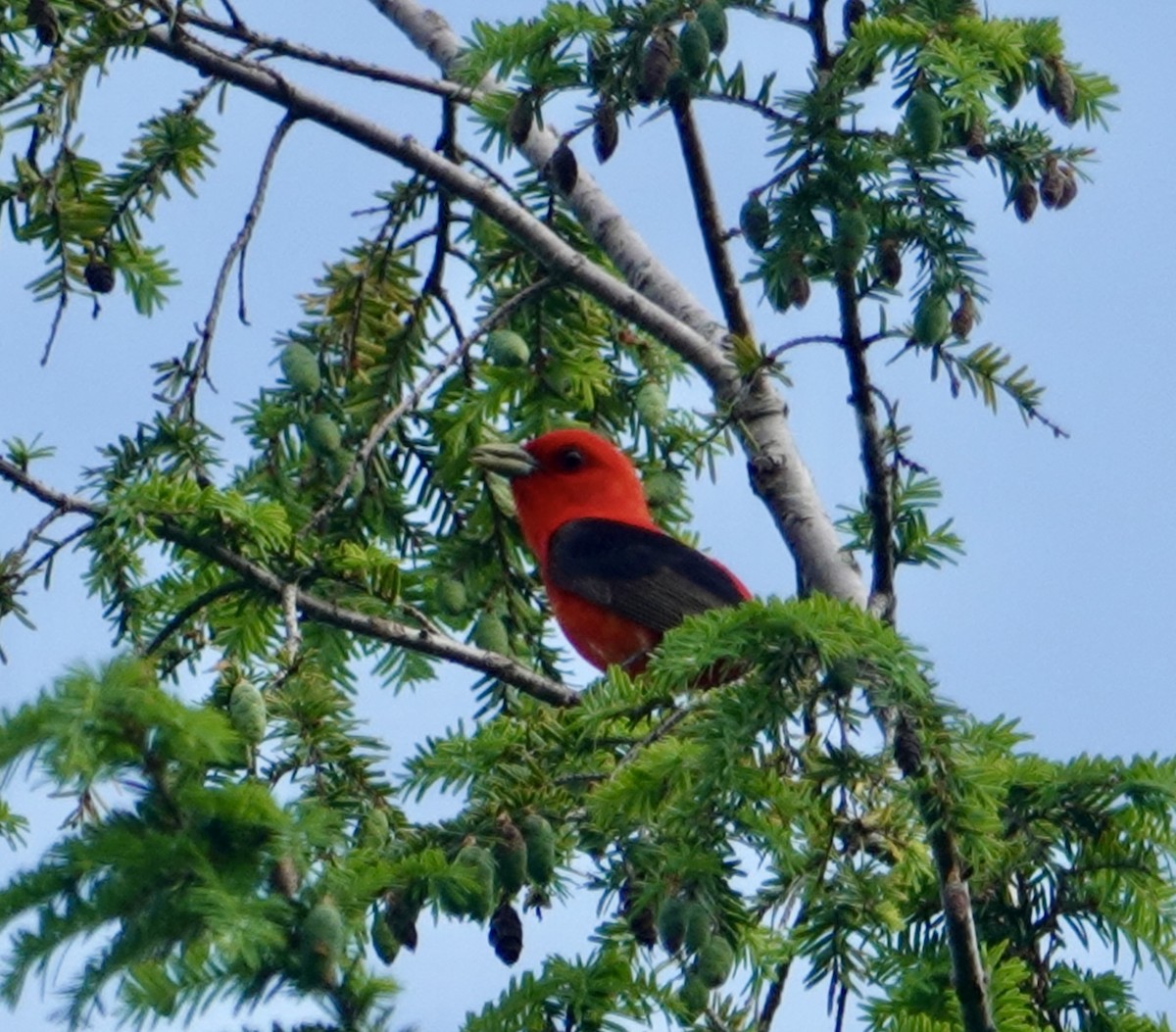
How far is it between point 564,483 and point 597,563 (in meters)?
0.42

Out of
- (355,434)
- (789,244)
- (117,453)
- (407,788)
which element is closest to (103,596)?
(117,453)

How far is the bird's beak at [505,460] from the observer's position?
4.16 m

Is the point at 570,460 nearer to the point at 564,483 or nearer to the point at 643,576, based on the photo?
the point at 564,483

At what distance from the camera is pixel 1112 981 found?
263cm

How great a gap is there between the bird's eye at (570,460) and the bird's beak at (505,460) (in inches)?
4.6

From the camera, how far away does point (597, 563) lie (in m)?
4.62

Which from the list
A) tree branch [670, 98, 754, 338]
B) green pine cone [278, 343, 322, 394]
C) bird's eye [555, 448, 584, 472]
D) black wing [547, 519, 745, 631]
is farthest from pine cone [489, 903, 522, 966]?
bird's eye [555, 448, 584, 472]

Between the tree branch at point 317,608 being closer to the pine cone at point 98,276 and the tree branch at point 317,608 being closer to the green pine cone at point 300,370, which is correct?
the green pine cone at point 300,370

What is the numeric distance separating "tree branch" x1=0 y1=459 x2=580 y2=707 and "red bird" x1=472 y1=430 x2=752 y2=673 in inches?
27.8

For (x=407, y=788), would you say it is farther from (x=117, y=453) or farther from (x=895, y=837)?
(x=117, y=453)

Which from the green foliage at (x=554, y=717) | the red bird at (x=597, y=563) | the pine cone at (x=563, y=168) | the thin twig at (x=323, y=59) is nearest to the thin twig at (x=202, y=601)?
the green foliage at (x=554, y=717)

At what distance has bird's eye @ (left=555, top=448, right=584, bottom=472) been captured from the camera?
195 inches

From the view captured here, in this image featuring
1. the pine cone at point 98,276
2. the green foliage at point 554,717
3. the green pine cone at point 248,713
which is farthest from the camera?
the pine cone at point 98,276

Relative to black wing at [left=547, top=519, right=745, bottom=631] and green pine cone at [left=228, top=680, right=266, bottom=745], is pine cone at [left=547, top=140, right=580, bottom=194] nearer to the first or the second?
green pine cone at [left=228, top=680, right=266, bottom=745]
